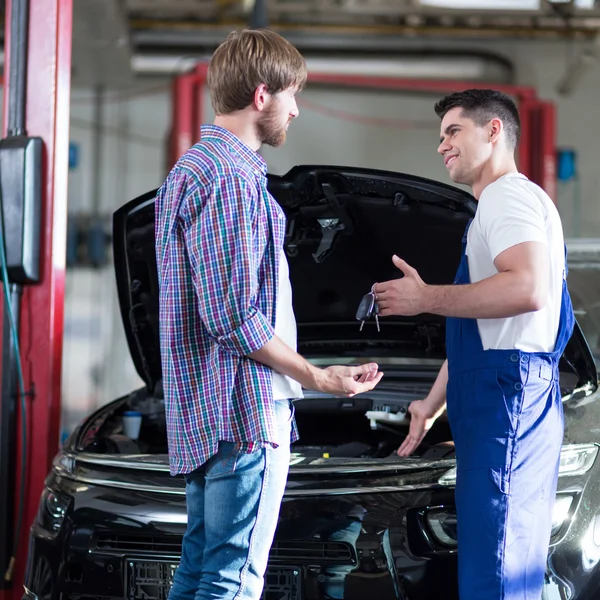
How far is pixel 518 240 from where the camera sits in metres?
1.71

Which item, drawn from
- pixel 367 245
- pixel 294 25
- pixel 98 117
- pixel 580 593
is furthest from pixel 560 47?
pixel 580 593

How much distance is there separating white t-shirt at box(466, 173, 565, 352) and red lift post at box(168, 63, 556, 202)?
20.3 feet

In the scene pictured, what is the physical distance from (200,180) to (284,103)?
0.25m

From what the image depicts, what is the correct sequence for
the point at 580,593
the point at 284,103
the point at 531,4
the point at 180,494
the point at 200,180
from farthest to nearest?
the point at 531,4 → the point at 180,494 → the point at 580,593 → the point at 284,103 → the point at 200,180

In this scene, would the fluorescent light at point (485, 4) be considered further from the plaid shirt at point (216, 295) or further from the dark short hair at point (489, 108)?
the plaid shirt at point (216, 295)

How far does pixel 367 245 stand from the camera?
2.51m

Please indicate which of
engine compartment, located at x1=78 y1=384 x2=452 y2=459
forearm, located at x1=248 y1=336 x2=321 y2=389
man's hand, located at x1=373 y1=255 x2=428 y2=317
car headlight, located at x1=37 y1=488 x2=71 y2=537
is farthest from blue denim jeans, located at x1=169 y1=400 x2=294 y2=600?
engine compartment, located at x1=78 y1=384 x2=452 y2=459

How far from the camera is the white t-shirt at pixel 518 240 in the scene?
1.74 m

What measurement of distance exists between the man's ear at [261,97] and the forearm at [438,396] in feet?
2.76

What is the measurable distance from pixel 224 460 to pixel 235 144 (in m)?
0.61

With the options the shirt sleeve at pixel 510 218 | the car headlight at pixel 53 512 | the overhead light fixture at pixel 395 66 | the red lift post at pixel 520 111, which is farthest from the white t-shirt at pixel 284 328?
the overhead light fixture at pixel 395 66

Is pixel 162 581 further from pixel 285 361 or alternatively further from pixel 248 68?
pixel 248 68

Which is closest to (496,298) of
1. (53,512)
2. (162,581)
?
(162,581)

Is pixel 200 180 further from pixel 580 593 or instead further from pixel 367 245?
pixel 580 593
